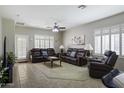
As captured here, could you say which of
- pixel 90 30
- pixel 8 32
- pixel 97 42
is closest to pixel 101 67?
pixel 97 42

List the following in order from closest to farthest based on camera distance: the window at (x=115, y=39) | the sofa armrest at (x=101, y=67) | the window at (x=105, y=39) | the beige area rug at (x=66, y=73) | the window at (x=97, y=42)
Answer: the sofa armrest at (x=101, y=67) → the beige area rug at (x=66, y=73) → the window at (x=115, y=39) → the window at (x=105, y=39) → the window at (x=97, y=42)

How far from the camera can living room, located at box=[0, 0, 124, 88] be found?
376 cm

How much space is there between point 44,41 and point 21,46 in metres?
2.00

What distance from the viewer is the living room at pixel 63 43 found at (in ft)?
12.3

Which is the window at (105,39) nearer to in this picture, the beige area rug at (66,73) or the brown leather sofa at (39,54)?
the beige area rug at (66,73)

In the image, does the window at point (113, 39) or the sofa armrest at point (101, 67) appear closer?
the sofa armrest at point (101, 67)

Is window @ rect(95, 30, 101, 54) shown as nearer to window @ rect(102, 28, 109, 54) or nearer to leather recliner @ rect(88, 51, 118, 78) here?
window @ rect(102, 28, 109, 54)

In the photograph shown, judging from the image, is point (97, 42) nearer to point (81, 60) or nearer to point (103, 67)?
point (81, 60)

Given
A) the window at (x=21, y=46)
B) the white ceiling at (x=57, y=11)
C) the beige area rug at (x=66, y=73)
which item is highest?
the white ceiling at (x=57, y=11)

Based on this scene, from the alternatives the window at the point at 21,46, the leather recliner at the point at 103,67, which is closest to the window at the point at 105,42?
the leather recliner at the point at 103,67

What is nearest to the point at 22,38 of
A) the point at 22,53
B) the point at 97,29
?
the point at 22,53

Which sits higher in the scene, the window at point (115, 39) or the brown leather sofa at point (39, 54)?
the window at point (115, 39)

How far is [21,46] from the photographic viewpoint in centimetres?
790
